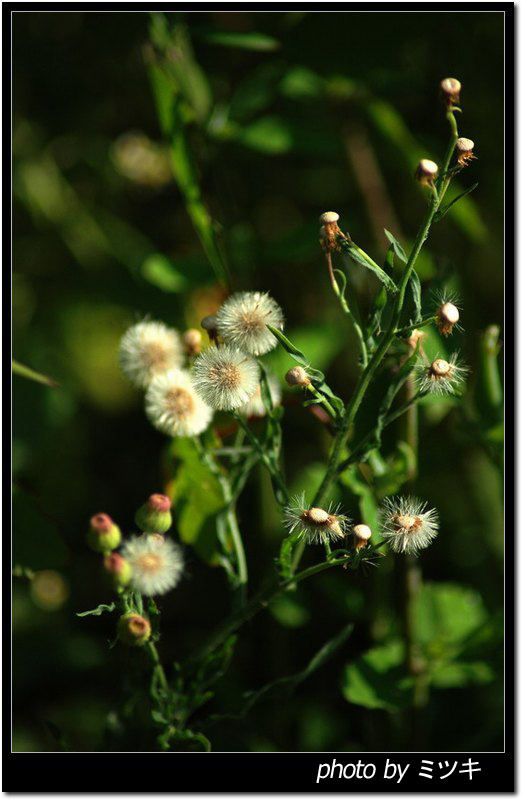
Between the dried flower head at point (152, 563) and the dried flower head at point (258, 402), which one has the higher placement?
the dried flower head at point (258, 402)

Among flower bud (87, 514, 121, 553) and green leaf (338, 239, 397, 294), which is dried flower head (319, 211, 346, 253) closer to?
green leaf (338, 239, 397, 294)

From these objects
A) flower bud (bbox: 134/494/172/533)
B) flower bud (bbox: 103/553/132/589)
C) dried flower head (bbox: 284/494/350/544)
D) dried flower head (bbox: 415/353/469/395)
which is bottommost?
flower bud (bbox: 103/553/132/589)

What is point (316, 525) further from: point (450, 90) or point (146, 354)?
point (450, 90)

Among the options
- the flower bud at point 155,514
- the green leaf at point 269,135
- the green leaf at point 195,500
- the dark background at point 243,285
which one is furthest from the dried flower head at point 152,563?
the green leaf at point 269,135

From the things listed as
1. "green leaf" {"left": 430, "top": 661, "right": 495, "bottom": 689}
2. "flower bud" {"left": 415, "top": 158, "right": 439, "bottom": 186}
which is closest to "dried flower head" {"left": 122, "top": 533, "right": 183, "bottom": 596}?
"flower bud" {"left": 415, "top": 158, "right": 439, "bottom": 186}

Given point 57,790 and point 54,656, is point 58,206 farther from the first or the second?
point 57,790

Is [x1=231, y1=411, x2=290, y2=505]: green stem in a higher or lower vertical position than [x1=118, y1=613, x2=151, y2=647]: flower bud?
higher

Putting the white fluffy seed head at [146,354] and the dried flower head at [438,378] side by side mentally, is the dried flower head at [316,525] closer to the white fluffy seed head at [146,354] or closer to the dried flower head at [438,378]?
the dried flower head at [438,378]
